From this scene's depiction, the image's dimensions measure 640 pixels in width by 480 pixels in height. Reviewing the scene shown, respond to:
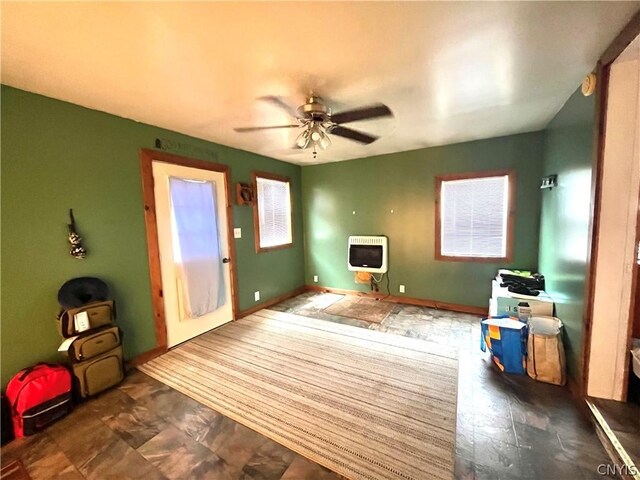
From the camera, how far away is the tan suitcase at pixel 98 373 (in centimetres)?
201

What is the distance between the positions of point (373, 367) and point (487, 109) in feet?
9.01

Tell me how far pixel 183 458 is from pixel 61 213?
2127 mm

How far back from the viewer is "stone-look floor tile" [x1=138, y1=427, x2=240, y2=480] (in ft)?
4.75

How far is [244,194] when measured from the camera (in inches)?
146

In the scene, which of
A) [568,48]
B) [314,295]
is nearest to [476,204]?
[568,48]

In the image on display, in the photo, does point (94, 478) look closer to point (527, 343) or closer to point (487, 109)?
point (527, 343)

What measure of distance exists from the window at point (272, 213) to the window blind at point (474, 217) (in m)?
2.60

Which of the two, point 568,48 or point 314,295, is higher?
point 568,48

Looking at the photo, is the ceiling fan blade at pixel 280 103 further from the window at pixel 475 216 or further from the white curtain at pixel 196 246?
the window at pixel 475 216

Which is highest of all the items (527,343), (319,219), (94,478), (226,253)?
(319,219)

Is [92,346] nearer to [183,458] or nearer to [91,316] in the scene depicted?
[91,316]

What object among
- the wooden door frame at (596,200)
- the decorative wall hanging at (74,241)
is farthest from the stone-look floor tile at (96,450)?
the wooden door frame at (596,200)

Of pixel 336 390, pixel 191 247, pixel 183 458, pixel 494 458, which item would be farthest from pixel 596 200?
pixel 191 247

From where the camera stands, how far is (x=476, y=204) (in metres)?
3.58
